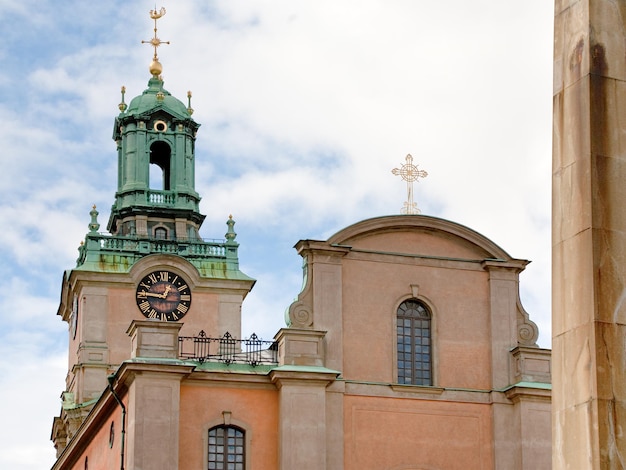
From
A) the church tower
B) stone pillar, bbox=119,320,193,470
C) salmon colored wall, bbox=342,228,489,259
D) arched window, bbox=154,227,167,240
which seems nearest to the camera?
stone pillar, bbox=119,320,193,470

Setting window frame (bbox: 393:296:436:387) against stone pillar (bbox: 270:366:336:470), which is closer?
stone pillar (bbox: 270:366:336:470)

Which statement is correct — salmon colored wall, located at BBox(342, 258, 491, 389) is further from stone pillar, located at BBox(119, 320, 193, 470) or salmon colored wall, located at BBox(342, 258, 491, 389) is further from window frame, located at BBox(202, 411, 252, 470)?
stone pillar, located at BBox(119, 320, 193, 470)

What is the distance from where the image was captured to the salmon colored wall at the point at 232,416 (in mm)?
33719

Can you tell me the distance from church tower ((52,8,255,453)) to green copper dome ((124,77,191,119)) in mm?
53

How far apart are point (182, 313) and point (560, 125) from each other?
3748 cm

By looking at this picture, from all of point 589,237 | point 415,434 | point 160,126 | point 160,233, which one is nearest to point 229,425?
point 415,434

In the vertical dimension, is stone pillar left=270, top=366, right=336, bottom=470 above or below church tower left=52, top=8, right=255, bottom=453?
below

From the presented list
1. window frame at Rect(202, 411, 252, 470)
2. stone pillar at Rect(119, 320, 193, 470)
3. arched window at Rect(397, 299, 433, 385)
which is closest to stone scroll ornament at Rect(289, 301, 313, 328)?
arched window at Rect(397, 299, 433, 385)

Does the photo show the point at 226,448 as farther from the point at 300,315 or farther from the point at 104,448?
the point at 104,448

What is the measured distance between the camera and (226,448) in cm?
3403

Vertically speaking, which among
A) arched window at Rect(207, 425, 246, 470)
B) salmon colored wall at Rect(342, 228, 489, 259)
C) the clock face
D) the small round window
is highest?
the small round window

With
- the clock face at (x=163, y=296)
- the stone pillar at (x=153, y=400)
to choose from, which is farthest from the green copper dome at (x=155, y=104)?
the stone pillar at (x=153, y=400)

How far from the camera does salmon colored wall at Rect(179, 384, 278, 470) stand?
1328 inches

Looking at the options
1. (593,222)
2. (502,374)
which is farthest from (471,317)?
(593,222)
